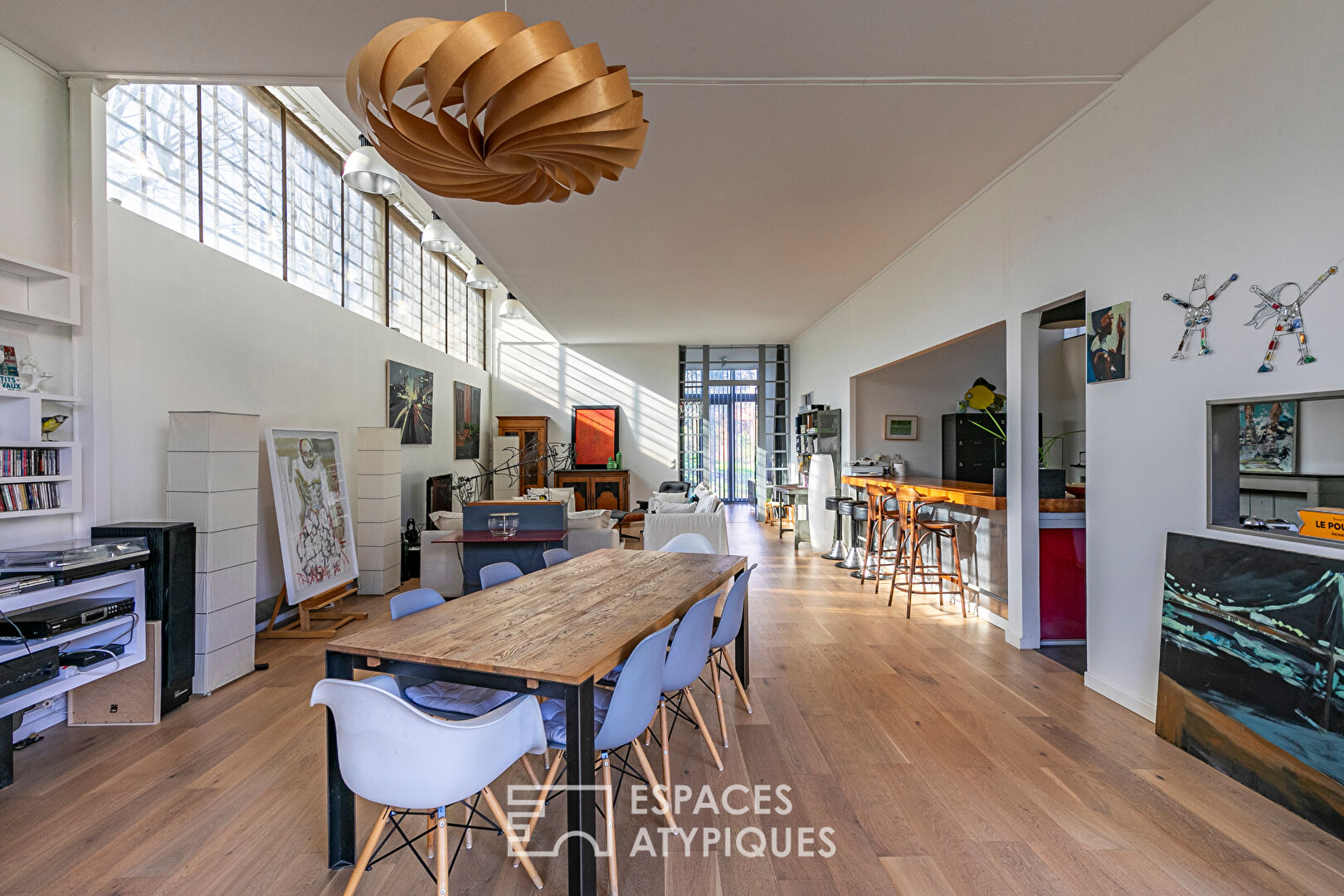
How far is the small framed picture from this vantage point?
26.4 ft

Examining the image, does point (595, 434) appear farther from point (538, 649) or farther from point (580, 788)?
point (580, 788)

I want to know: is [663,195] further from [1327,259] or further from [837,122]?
[1327,259]

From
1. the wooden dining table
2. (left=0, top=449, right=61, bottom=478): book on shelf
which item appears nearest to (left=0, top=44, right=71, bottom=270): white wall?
(left=0, top=449, right=61, bottom=478): book on shelf

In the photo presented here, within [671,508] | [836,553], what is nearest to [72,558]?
[671,508]

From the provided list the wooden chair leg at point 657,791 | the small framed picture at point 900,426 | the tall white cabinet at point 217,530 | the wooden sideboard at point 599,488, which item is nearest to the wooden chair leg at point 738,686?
the wooden chair leg at point 657,791

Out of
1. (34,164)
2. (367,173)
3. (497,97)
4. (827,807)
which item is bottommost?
(827,807)

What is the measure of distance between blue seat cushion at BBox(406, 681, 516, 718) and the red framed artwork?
9412mm

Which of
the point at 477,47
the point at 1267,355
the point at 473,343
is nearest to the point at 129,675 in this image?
the point at 477,47

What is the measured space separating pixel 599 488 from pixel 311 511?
20.5 feet

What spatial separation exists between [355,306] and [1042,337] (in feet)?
26.1

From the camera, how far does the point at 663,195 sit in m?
4.68

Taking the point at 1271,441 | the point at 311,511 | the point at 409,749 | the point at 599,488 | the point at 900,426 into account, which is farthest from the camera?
the point at 599,488

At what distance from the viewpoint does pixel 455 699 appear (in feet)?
7.50

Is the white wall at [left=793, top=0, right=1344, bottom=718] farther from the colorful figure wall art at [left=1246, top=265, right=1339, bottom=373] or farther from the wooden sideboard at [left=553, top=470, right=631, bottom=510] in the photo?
the wooden sideboard at [left=553, top=470, right=631, bottom=510]
